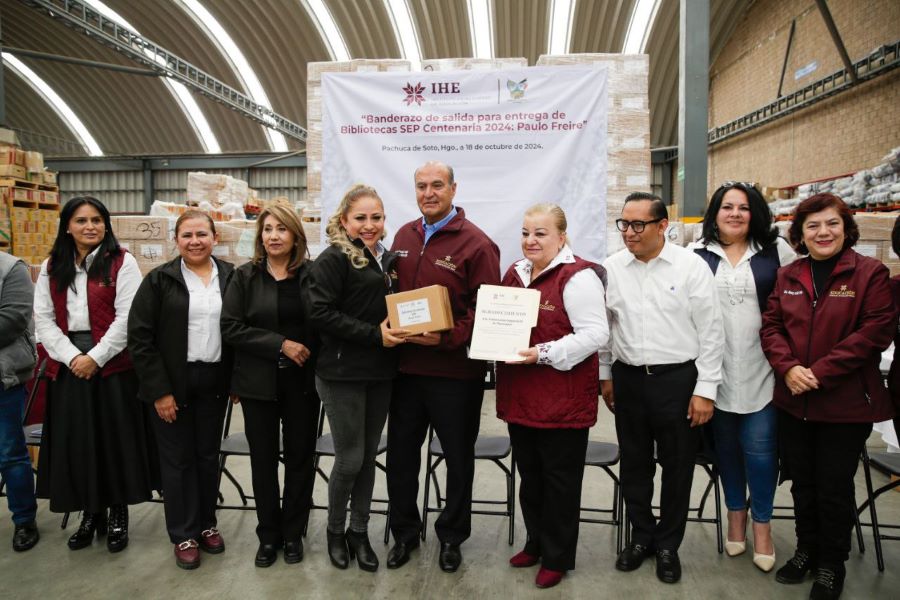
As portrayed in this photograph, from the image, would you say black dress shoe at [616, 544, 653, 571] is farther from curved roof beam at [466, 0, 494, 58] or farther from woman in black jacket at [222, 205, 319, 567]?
curved roof beam at [466, 0, 494, 58]

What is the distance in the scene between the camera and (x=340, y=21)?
1565 cm

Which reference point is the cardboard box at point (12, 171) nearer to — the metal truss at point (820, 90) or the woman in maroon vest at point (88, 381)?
the woman in maroon vest at point (88, 381)

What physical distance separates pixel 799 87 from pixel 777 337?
1183 centimetres

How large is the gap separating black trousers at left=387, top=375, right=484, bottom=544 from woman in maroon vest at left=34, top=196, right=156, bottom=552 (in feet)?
4.31

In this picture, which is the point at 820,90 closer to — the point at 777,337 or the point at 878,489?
the point at 878,489

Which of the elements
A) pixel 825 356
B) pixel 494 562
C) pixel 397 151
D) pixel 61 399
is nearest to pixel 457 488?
pixel 494 562

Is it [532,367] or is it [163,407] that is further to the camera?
[163,407]

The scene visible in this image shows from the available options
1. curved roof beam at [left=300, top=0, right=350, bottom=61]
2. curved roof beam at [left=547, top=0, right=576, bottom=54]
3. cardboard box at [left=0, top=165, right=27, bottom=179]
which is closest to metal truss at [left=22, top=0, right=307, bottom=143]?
curved roof beam at [left=300, top=0, right=350, bottom=61]

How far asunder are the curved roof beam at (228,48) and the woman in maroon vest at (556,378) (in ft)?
54.5

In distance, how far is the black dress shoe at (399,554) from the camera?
2.88 metres

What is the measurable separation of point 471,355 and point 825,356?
1461 millimetres

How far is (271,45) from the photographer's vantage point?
1692 cm

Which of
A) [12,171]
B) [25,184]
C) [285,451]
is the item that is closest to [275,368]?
[285,451]

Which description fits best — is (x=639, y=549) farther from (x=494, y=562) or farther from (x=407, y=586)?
(x=407, y=586)
